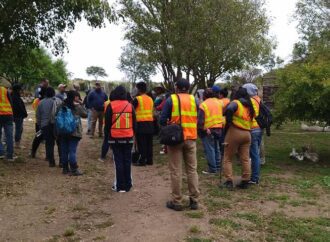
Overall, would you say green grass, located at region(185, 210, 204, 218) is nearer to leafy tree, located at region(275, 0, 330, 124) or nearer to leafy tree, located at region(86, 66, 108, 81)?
leafy tree, located at region(275, 0, 330, 124)

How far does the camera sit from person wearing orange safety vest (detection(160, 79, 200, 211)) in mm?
6719

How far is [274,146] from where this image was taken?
14.2 meters

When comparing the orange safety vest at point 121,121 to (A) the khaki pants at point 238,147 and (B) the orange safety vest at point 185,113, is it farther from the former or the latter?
(A) the khaki pants at point 238,147

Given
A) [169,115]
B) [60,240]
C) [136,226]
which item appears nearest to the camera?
[60,240]

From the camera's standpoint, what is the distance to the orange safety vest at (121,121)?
7.75 meters

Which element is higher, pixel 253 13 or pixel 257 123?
pixel 253 13

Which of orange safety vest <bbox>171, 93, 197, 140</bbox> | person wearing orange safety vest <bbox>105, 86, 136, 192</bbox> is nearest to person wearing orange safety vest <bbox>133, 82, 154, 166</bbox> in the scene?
person wearing orange safety vest <bbox>105, 86, 136, 192</bbox>

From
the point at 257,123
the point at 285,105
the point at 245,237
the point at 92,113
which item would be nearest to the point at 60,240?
the point at 245,237

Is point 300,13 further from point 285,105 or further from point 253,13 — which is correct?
point 285,105

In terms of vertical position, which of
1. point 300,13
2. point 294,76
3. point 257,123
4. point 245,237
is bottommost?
point 245,237

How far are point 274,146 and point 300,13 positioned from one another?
2159 cm

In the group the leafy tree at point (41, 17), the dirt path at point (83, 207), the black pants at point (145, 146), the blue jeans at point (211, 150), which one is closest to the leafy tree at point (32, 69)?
the leafy tree at point (41, 17)

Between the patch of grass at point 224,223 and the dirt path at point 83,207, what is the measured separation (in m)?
0.40

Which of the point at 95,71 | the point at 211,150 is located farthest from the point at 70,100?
the point at 95,71
